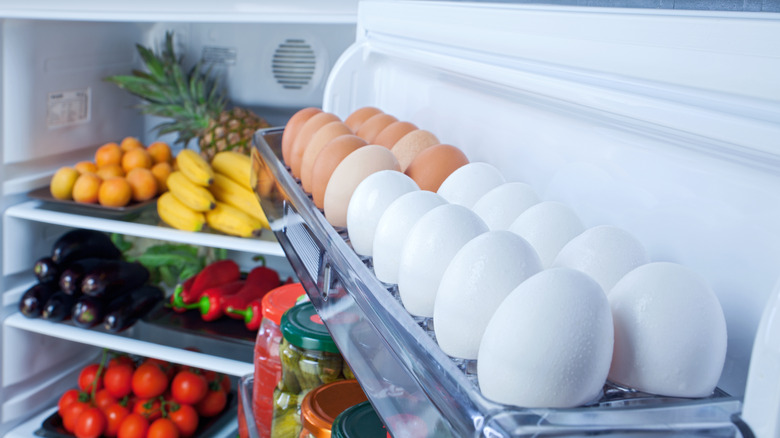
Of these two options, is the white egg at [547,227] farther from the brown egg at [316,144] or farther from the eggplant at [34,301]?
the eggplant at [34,301]

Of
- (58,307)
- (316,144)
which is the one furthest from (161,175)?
(316,144)

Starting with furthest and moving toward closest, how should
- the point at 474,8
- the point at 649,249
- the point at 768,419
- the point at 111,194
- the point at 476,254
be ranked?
the point at 111,194
the point at 474,8
the point at 649,249
the point at 476,254
the point at 768,419

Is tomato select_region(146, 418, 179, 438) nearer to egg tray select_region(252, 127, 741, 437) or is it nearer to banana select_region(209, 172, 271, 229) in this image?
banana select_region(209, 172, 271, 229)

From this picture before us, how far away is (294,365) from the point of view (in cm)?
84

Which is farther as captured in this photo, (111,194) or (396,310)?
(111,194)

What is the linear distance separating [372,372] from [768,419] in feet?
0.92

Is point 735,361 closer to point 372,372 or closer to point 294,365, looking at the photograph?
point 372,372

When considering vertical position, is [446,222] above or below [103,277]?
above

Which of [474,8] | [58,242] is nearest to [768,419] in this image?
[474,8]

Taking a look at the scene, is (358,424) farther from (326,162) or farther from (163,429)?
(163,429)

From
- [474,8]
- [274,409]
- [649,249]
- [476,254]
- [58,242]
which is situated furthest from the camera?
[58,242]

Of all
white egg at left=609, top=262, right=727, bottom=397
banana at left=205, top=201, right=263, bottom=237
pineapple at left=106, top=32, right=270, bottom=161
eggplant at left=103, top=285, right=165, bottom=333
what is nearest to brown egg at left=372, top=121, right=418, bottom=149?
white egg at left=609, top=262, right=727, bottom=397

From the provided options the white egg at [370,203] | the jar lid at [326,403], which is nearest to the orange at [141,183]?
the jar lid at [326,403]

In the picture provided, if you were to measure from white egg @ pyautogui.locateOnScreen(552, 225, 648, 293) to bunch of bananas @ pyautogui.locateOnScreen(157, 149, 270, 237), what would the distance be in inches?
50.1
